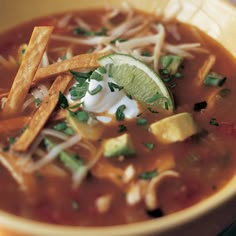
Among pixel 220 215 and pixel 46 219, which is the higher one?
pixel 220 215


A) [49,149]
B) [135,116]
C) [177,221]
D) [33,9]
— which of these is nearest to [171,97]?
[135,116]

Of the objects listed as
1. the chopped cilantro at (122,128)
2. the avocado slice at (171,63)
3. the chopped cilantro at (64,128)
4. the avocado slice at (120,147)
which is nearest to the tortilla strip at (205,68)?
the avocado slice at (171,63)

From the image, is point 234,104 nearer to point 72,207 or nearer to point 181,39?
point 181,39

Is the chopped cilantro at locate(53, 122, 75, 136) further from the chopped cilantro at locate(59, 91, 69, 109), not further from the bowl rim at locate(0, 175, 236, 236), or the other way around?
the bowl rim at locate(0, 175, 236, 236)

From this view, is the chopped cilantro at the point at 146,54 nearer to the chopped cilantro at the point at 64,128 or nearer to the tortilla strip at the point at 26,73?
the tortilla strip at the point at 26,73

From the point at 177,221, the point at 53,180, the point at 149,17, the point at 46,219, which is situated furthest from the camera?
the point at 149,17

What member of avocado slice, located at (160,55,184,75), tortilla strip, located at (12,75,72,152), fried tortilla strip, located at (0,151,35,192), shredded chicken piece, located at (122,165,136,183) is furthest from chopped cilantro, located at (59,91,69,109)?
avocado slice, located at (160,55,184,75)
